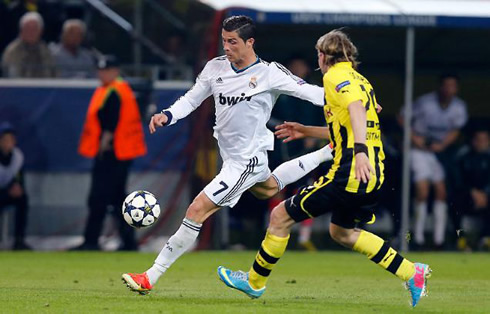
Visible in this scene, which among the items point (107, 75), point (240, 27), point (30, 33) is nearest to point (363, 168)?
point (240, 27)

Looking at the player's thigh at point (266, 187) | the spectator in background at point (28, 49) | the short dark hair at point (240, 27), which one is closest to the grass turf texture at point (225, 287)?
the player's thigh at point (266, 187)

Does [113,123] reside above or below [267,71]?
below

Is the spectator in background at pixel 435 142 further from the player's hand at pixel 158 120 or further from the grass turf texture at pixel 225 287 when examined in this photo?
the player's hand at pixel 158 120

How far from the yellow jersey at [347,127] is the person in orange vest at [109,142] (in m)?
7.16

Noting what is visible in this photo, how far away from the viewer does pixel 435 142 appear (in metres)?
16.5

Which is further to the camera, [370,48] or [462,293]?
[370,48]

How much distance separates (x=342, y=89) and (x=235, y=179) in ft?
4.99

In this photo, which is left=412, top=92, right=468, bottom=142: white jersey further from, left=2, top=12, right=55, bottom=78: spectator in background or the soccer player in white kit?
the soccer player in white kit

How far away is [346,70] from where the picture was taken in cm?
818

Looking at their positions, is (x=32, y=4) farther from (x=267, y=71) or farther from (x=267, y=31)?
(x=267, y=71)

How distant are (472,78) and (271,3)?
13.9 ft

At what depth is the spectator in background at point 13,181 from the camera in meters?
15.0

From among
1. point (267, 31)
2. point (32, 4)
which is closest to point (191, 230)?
point (267, 31)

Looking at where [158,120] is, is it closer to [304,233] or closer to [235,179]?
[235,179]
